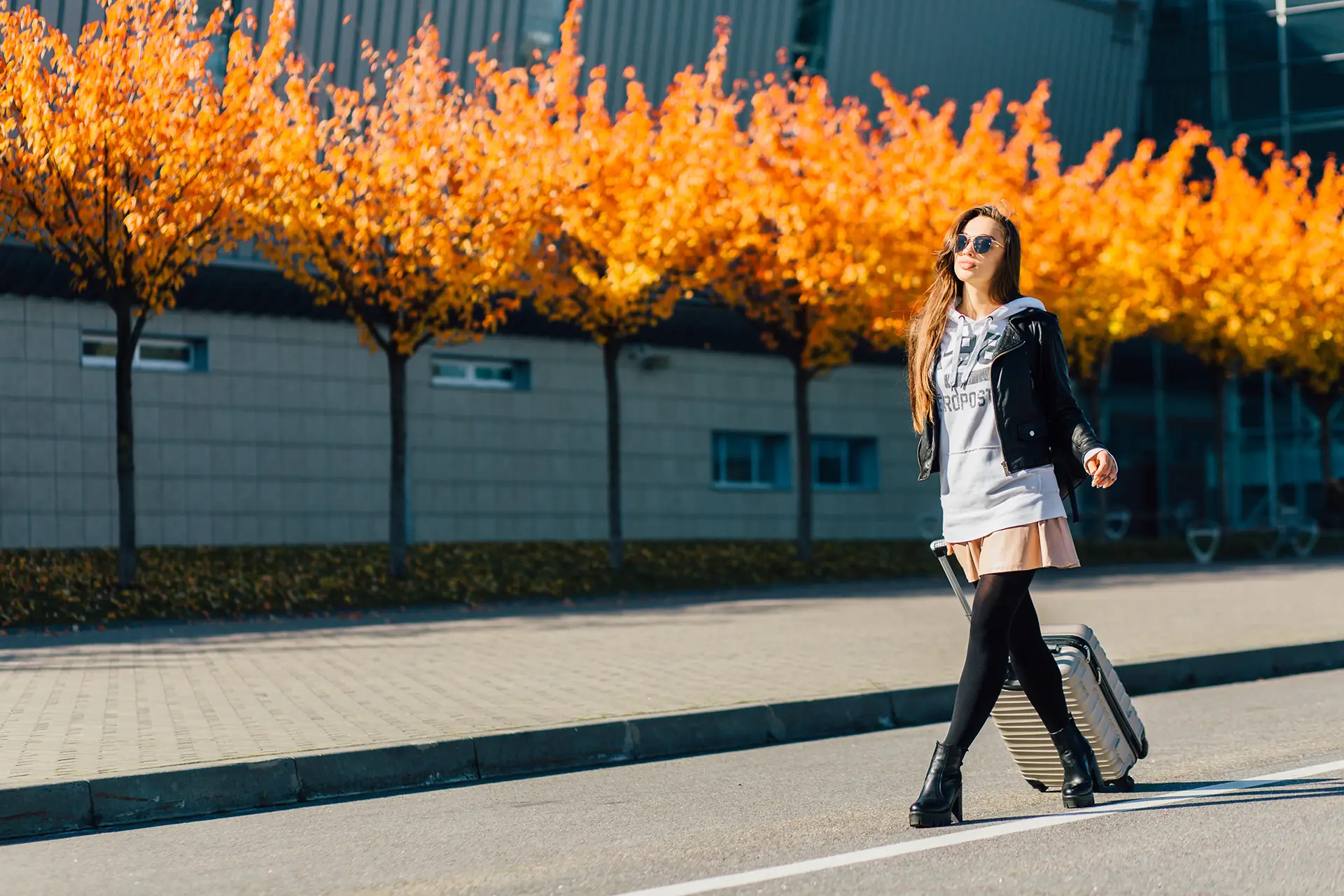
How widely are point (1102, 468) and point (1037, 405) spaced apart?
0.35m

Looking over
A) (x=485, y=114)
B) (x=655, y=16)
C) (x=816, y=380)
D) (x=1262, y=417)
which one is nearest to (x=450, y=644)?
(x=485, y=114)

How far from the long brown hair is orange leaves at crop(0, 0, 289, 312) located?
1199 cm

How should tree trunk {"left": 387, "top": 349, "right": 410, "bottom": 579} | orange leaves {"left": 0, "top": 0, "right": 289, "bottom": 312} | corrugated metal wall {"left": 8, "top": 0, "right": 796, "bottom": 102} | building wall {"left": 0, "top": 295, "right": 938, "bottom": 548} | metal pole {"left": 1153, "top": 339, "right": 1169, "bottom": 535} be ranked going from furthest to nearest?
1. metal pole {"left": 1153, "top": 339, "right": 1169, "bottom": 535}
2. corrugated metal wall {"left": 8, "top": 0, "right": 796, "bottom": 102}
3. building wall {"left": 0, "top": 295, "right": 938, "bottom": 548}
4. tree trunk {"left": 387, "top": 349, "right": 410, "bottom": 579}
5. orange leaves {"left": 0, "top": 0, "right": 289, "bottom": 312}

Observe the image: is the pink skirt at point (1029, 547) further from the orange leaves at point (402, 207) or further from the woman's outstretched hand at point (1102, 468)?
the orange leaves at point (402, 207)

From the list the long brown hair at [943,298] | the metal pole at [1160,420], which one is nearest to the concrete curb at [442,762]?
the long brown hair at [943,298]

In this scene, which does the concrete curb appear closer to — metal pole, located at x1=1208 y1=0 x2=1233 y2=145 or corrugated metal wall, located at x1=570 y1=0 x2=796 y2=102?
corrugated metal wall, located at x1=570 y1=0 x2=796 y2=102

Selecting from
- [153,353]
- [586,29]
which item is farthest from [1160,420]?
[153,353]

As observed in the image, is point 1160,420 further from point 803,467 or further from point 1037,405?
point 1037,405

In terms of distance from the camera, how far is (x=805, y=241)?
65.3 ft

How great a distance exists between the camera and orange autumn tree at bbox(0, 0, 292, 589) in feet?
50.4

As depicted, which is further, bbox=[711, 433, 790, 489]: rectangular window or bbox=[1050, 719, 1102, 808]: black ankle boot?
bbox=[711, 433, 790, 489]: rectangular window

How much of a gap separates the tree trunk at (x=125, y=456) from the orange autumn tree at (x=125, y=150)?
0.02 m

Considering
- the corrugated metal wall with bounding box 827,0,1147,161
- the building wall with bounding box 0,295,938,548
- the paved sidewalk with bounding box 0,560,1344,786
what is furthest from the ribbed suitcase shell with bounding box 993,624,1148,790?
the corrugated metal wall with bounding box 827,0,1147,161

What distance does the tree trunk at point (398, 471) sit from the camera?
60.0 ft
